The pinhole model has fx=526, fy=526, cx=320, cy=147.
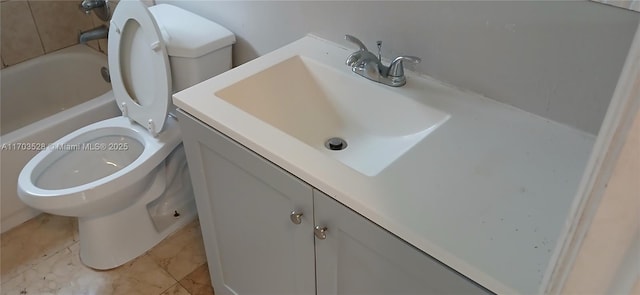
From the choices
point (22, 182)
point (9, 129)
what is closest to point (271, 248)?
point (22, 182)

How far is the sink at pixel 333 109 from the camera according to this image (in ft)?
4.01

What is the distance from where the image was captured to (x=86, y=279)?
6.02 ft

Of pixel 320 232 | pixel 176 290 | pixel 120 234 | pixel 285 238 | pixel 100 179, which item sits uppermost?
pixel 320 232

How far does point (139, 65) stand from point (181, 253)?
698mm

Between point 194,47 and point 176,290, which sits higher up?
point 194,47

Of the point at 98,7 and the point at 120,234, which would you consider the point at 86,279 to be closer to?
the point at 120,234

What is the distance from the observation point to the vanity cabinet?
94 centimetres

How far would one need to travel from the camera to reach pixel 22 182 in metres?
1.65

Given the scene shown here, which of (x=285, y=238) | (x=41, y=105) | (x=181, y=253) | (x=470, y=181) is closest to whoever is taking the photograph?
(x=470, y=181)

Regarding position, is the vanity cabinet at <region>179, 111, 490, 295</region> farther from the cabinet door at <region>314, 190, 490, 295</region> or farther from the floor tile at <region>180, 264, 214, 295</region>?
the floor tile at <region>180, 264, 214, 295</region>

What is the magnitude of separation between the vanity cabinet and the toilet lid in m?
0.38

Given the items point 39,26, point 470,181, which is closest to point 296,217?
point 470,181

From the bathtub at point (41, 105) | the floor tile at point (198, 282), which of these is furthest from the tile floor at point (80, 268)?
the bathtub at point (41, 105)

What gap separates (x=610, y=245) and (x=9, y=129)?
2596 millimetres
